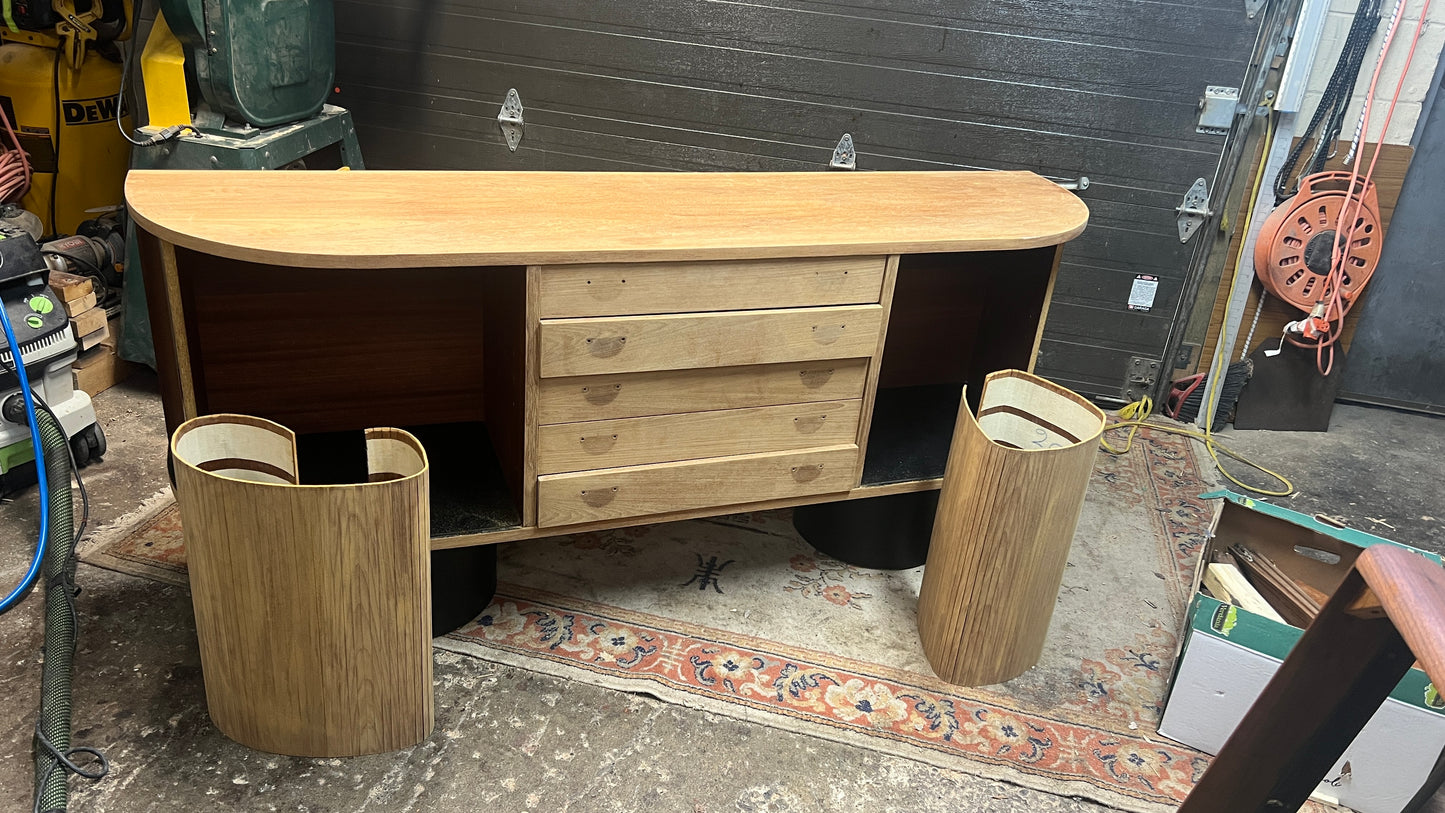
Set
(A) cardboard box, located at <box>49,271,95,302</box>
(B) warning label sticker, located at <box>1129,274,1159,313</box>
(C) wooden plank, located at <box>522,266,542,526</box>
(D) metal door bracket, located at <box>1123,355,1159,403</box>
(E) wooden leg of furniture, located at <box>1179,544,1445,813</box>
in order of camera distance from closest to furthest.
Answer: (E) wooden leg of furniture, located at <box>1179,544,1445,813</box> < (C) wooden plank, located at <box>522,266,542,526</box> < (A) cardboard box, located at <box>49,271,95,302</box> < (B) warning label sticker, located at <box>1129,274,1159,313</box> < (D) metal door bracket, located at <box>1123,355,1159,403</box>

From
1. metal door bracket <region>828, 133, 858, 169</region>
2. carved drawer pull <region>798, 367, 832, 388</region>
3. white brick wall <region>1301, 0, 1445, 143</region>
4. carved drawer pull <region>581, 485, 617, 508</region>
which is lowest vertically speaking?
carved drawer pull <region>581, 485, 617, 508</region>

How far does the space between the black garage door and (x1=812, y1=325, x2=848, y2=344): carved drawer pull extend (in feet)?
4.45

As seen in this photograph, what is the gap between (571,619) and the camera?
6.83 ft

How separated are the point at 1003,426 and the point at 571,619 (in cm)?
101

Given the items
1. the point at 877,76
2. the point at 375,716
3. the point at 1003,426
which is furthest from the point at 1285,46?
the point at 375,716

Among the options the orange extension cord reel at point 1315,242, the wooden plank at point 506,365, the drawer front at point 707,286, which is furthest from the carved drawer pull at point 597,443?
the orange extension cord reel at point 1315,242

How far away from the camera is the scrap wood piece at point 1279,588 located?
1.98 m

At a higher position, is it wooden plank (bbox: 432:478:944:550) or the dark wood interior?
the dark wood interior

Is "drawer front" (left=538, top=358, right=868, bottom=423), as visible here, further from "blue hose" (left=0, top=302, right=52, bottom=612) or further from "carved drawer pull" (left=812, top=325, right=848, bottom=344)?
"blue hose" (left=0, top=302, right=52, bottom=612)

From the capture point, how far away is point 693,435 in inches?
74.4

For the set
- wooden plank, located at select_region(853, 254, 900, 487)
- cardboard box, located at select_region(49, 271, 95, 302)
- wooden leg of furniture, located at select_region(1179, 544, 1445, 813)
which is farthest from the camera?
cardboard box, located at select_region(49, 271, 95, 302)

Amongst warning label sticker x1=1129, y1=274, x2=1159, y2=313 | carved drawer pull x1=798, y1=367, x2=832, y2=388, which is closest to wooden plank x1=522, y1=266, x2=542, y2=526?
carved drawer pull x1=798, y1=367, x2=832, y2=388

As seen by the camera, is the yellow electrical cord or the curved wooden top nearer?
the curved wooden top

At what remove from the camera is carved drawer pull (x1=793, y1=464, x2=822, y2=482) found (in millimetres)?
2000
